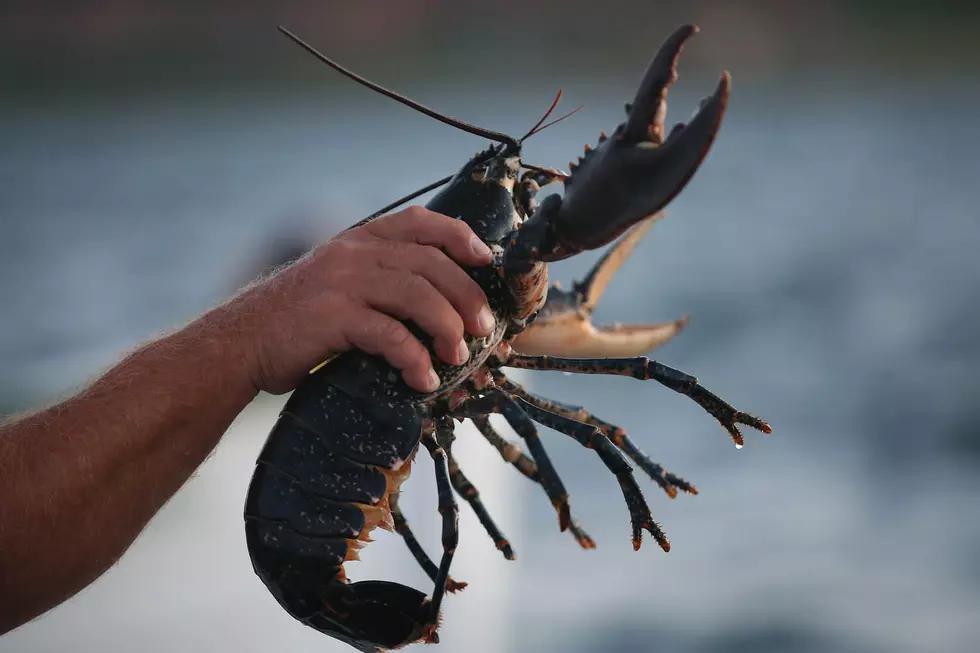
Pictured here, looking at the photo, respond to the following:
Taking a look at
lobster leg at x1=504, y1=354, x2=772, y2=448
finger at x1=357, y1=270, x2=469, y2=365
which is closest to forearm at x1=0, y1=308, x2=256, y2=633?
finger at x1=357, y1=270, x2=469, y2=365

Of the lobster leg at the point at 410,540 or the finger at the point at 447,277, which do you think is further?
the lobster leg at the point at 410,540

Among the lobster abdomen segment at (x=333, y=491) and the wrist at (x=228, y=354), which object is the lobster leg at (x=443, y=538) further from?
the wrist at (x=228, y=354)

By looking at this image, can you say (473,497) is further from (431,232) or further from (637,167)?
(637,167)

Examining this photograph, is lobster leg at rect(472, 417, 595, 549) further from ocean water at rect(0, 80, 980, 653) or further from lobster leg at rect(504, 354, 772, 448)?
ocean water at rect(0, 80, 980, 653)

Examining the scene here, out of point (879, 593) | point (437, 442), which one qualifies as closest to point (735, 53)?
point (879, 593)

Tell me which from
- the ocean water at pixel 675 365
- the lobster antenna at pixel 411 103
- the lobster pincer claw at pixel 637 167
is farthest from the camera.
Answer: the ocean water at pixel 675 365

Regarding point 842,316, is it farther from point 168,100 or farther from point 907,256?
point 168,100

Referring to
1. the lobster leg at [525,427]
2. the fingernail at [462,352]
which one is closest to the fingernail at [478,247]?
the fingernail at [462,352]

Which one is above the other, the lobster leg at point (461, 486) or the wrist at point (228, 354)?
the wrist at point (228, 354)

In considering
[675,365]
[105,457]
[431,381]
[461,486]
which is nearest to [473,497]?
[461,486]
